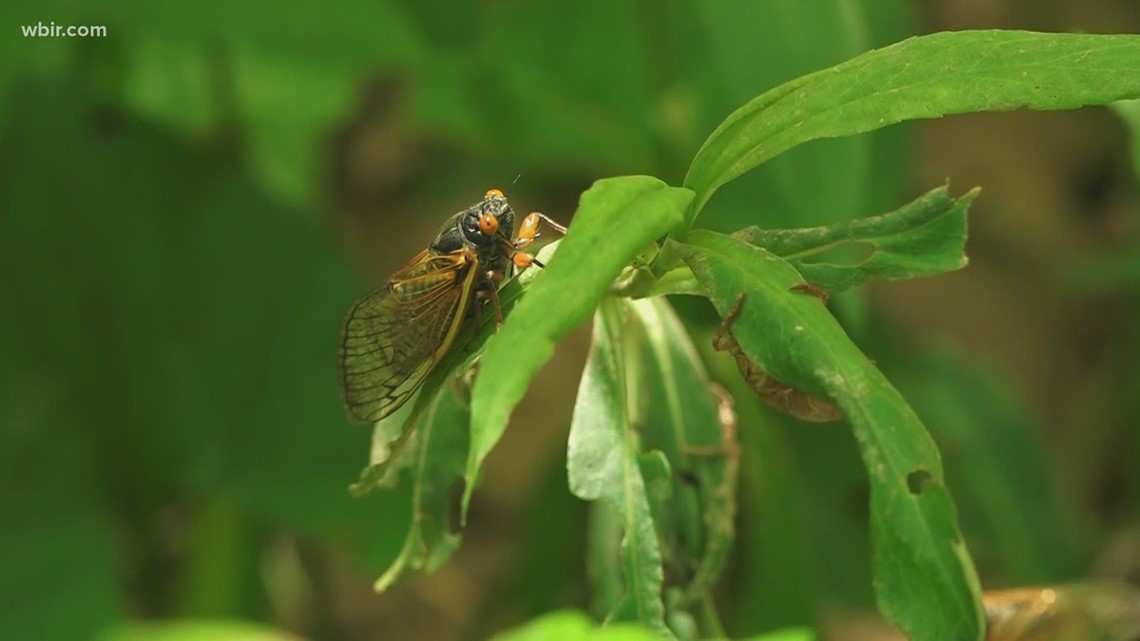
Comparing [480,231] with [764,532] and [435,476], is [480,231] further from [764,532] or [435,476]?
[764,532]

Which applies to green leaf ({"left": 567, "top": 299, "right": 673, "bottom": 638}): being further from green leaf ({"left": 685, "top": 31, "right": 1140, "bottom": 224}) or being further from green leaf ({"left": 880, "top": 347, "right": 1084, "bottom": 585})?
green leaf ({"left": 880, "top": 347, "right": 1084, "bottom": 585})

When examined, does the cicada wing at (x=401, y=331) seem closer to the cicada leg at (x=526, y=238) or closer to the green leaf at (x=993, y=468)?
the cicada leg at (x=526, y=238)

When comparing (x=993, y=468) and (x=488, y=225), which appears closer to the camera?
(x=488, y=225)

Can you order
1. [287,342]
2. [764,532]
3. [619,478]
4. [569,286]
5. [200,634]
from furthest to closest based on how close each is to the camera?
[287,342], [764,532], [200,634], [619,478], [569,286]

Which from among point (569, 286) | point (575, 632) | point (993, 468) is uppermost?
point (569, 286)

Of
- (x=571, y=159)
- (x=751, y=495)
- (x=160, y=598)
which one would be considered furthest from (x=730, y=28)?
(x=160, y=598)

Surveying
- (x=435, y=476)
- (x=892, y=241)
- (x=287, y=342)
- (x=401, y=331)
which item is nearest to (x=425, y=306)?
(x=401, y=331)
